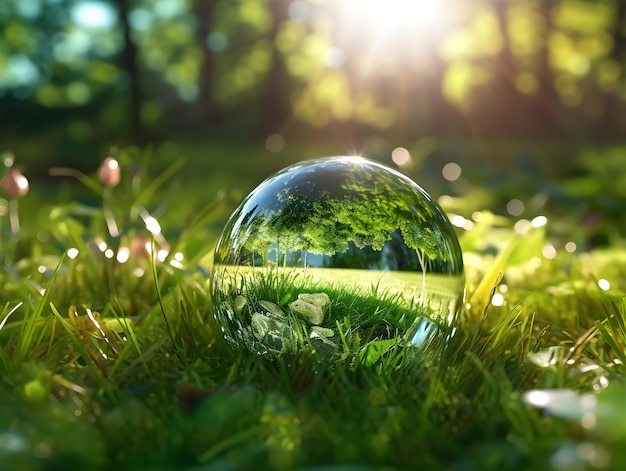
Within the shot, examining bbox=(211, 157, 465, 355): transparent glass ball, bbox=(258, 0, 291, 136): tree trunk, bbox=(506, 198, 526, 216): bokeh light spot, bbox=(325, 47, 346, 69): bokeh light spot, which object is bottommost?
bbox=(258, 0, 291, 136): tree trunk

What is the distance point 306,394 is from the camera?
1.77 m

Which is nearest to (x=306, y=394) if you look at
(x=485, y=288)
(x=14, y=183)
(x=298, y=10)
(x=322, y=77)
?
(x=485, y=288)

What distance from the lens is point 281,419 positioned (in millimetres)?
1596

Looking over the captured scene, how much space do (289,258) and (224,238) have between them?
1.08 ft

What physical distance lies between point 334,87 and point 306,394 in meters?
29.0

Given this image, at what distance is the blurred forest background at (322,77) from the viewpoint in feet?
51.5

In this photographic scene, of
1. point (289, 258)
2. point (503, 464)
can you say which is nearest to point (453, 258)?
point (289, 258)

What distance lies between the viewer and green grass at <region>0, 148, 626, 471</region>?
1.35 meters

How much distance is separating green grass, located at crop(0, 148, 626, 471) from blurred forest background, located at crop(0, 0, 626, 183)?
785cm

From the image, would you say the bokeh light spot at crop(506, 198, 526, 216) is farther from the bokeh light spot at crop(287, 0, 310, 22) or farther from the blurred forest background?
the bokeh light spot at crop(287, 0, 310, 22)

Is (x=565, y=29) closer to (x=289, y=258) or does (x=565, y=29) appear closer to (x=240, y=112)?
(x=240, y=112)

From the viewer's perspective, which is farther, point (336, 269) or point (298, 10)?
point (298, 10)

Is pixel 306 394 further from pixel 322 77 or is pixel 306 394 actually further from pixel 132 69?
pixel 322 77

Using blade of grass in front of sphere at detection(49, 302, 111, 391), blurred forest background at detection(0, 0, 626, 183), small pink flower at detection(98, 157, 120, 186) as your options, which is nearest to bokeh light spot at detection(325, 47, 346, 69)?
small pink flower at detection(98, 157, 120, 186)
